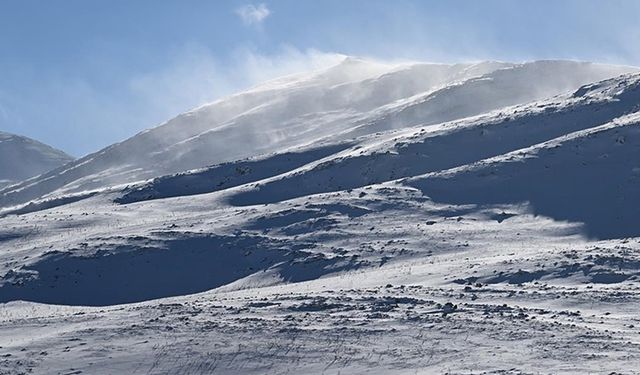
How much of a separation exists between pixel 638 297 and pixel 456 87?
4193 inches

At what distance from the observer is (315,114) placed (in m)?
162

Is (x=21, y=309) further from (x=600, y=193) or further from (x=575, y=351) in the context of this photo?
(x=600, y=193)

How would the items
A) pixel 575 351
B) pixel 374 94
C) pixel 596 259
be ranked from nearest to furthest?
pixel 575 351 → pixel 596 259 → pixel 374 94

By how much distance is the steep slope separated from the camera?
12888 cm

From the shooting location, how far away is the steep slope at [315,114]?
128875 millimetres

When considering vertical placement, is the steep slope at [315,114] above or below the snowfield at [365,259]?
above

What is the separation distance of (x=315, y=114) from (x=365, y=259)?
11635 cm

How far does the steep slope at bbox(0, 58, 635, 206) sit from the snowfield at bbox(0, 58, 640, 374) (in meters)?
35.9

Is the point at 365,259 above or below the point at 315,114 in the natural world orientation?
below

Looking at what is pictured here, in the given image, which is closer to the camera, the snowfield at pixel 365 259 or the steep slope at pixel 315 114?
the snowfield at pixel 365 259

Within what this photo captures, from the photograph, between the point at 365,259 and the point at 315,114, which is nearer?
the point at 365,259

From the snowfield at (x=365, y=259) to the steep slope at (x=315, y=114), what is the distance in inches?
1413

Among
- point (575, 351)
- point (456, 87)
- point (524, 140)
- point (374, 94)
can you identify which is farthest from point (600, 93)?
point (374, 94)

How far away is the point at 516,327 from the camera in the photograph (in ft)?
88.2
